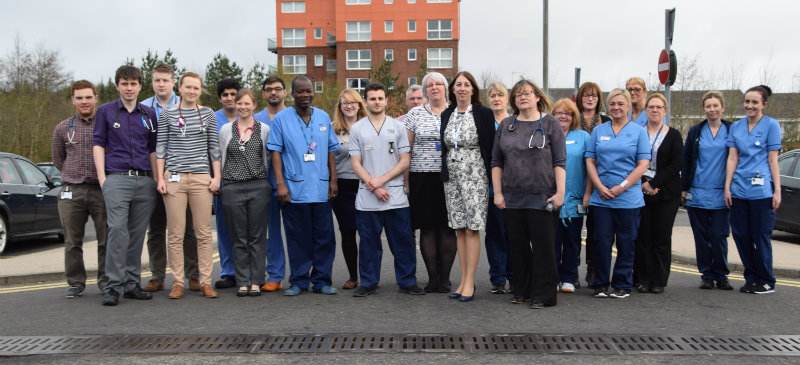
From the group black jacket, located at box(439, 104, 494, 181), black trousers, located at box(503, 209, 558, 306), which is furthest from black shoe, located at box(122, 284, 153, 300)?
black trousers, located at box(503, 209, 558, 306)

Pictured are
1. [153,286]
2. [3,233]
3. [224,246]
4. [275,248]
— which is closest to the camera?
[153,286]

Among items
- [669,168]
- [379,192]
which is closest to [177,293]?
[379,192]

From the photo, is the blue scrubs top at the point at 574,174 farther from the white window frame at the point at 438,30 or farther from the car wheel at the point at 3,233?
the white window frame at the point at 438,30

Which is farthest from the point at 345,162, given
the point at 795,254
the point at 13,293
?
the point at 795,254

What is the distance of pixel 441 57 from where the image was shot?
59.9 metres

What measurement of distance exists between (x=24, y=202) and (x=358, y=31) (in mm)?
51895

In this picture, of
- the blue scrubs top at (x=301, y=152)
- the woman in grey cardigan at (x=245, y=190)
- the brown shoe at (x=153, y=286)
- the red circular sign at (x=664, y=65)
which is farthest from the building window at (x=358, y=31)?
the brown shoe at (x=153, y=286)

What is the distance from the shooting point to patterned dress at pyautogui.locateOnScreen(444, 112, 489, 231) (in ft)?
21.3

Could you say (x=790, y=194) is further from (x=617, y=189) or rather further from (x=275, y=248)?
(x=275, y=248)

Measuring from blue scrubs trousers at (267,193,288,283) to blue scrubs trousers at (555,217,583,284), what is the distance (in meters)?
2.89

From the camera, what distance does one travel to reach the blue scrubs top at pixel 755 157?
6.93 m

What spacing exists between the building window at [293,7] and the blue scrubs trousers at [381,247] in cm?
5960

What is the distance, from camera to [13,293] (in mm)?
7207

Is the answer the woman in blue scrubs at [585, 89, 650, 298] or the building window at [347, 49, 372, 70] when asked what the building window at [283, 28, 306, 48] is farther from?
the woman in blue scrubs at [585, 89, 650, 298]
